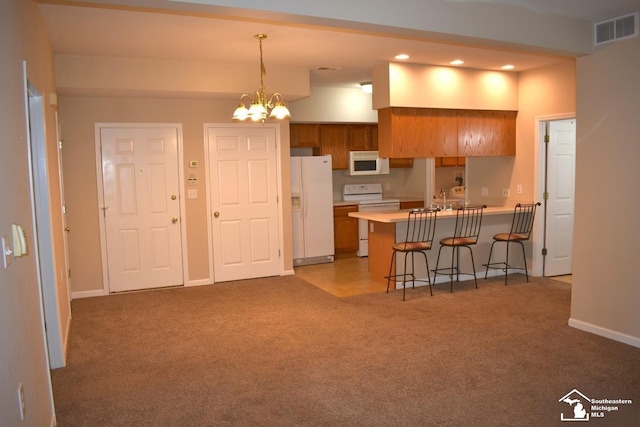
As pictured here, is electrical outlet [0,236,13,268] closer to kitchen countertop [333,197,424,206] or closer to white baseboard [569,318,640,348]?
white baseboard [569,318,640,348]

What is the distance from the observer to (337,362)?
3.78 meters

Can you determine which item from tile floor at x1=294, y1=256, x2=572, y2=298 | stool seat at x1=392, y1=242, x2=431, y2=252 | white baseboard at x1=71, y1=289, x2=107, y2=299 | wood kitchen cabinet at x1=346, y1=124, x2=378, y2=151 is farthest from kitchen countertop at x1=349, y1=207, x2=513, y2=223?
white baseboard at x1=71, y1=289, x2=107, y2=299

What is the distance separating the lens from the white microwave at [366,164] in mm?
8273

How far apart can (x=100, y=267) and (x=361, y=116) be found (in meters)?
4.39

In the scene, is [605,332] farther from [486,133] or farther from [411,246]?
[486,133]

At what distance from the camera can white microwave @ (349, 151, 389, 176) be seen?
8.27 meters

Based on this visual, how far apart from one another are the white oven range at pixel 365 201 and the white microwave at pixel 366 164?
241mm

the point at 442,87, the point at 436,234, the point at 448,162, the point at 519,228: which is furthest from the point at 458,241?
the point at 448,162

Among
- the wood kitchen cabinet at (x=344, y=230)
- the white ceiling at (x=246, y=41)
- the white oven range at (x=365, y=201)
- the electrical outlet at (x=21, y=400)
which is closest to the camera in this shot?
the electrical outlet at (x=21, y=400)

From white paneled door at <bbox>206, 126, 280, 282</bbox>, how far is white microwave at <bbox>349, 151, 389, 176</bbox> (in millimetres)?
1942

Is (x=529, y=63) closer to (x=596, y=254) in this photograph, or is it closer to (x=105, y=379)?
(x=596, y=254)

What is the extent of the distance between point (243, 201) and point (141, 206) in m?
1.23

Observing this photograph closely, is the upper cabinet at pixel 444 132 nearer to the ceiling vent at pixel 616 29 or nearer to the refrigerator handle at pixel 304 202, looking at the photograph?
the refrigerator handle at pixel 304 202

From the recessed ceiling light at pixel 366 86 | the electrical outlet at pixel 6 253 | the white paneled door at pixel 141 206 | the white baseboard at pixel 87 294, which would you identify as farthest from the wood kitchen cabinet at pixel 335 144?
the electrical outlet at pixel 6 253
